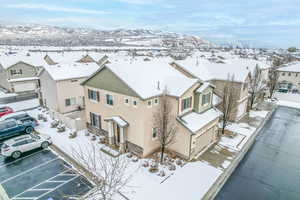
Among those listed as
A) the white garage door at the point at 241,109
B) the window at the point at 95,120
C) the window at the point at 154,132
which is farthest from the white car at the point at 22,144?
the white garage door at the point at 241,109

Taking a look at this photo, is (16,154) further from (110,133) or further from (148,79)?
(148,79)

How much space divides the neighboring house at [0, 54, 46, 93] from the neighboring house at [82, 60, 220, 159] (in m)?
25.8

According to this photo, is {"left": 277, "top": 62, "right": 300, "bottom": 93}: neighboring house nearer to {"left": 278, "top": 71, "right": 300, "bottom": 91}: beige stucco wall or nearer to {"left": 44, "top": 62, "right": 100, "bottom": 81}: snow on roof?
{"left": 278, "top": 71, "right": 300, "bottom": 91}: beige stucco wall

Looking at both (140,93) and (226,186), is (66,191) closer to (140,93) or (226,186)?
(140,93)

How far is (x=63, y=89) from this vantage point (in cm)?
2505

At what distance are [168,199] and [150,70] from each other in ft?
38.5

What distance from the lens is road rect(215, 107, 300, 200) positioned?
1248 cm

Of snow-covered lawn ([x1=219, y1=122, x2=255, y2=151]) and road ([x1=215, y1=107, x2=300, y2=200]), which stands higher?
snow-covered lawn ([x1=219, y1=122, x2=255, y2=151])

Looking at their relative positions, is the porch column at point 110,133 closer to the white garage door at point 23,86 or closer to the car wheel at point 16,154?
the car wheel at point 16,154

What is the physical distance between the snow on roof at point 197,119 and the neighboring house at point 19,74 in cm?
3218

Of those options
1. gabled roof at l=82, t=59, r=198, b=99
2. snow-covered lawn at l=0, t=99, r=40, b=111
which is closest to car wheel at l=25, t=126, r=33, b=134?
snow-covered lawn at l=0, t=99, r=40, b=111

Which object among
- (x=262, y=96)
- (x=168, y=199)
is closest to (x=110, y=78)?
(x=168, y=199)

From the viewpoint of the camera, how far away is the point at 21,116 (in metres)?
22.1

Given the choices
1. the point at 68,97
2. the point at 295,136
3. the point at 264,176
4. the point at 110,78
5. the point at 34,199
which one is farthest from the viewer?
the point at 68,97
